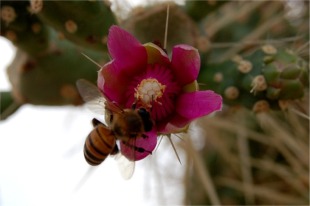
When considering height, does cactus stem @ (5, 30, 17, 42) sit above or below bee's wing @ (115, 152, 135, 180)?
above

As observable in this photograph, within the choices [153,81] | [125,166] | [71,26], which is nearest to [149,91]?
[153,81]

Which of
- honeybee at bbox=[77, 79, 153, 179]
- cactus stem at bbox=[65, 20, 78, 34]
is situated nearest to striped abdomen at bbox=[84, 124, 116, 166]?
honeybee at bbox=[77, 79, 153, 179]

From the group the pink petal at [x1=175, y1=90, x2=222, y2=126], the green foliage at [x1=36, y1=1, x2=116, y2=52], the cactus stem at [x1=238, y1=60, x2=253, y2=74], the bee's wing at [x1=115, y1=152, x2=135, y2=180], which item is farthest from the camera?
the cactus stem at [x1=238, y1=60, x2=253, y2=74]

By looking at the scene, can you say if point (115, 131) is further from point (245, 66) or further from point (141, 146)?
point (245, 66)

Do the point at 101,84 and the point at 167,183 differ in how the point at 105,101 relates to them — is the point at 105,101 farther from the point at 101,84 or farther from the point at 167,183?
the point at 167,183

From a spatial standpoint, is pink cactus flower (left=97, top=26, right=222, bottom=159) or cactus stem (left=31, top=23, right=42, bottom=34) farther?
cactus stem (left=31, top=23, right=42, bottom=34)

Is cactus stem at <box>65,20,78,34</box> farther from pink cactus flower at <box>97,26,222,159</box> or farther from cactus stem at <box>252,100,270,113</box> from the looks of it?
cactus stem at <box>252,100,270,113</box>
